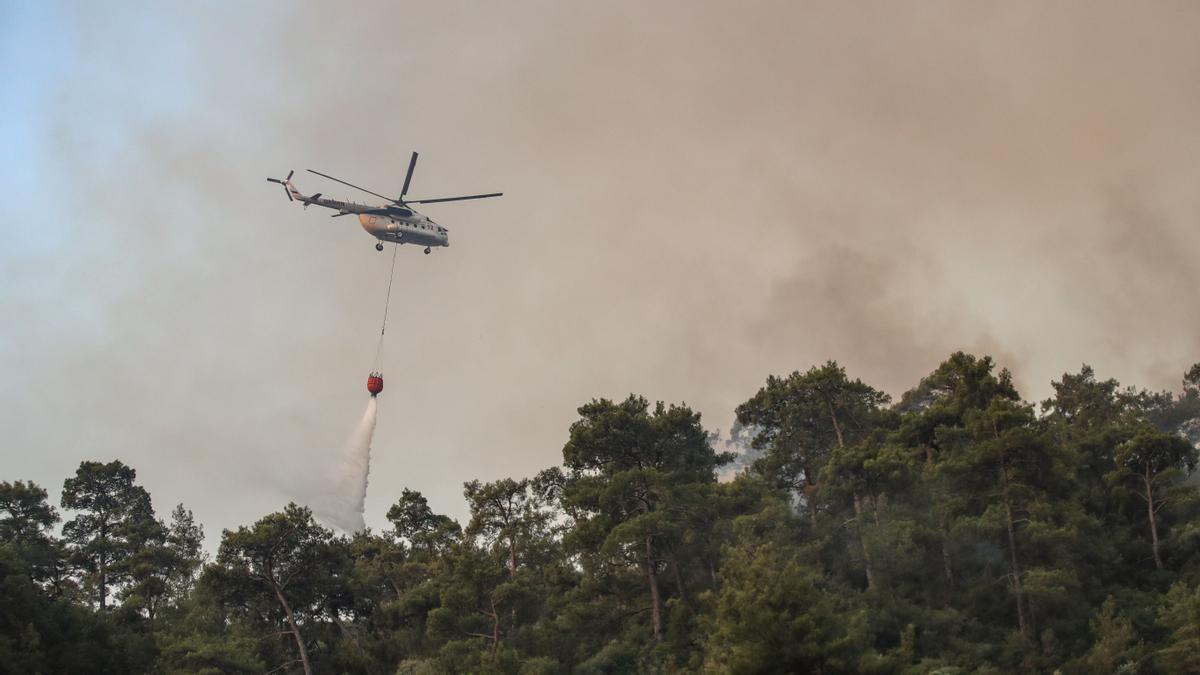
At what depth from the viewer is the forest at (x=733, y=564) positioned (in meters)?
50.3

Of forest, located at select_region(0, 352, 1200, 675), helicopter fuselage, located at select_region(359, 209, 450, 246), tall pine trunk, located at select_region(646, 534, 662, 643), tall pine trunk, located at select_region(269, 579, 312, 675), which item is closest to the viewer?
forest, located at select_region(0, 352, 1200, 675)

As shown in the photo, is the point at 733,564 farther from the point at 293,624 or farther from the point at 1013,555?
the point at 293,624

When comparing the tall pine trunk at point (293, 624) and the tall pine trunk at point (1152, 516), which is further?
the tall pine trunk at point (1152, 516)

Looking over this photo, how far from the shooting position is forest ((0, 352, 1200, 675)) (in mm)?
50312

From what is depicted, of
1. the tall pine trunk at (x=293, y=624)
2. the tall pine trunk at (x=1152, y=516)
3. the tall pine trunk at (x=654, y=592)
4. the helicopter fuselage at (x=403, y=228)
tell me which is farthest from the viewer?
the helicopter fuselage at (x=403, y=228)

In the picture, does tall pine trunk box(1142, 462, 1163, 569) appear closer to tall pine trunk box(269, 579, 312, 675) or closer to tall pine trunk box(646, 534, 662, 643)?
tall pine trunk box(646, 534, 662, 643)

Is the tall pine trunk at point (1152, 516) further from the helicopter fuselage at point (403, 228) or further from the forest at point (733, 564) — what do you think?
the helicopter fuselage at point (403, 228)

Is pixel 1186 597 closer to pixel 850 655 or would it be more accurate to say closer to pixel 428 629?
pixel 850 655

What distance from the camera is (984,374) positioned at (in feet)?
194

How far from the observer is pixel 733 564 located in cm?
4159

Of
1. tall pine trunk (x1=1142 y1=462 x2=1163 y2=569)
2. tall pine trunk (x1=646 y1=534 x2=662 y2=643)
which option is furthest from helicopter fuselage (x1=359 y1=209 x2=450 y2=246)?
tall pine trunk (x1=1142 y1=462 x2=1163 y2=569)

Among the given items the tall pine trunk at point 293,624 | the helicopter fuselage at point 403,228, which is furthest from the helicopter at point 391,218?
the tall pine trunk at point 293,624

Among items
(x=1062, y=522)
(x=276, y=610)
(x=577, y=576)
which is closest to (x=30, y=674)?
(x=276, y=610)

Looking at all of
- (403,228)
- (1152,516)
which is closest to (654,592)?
(1152,516)
